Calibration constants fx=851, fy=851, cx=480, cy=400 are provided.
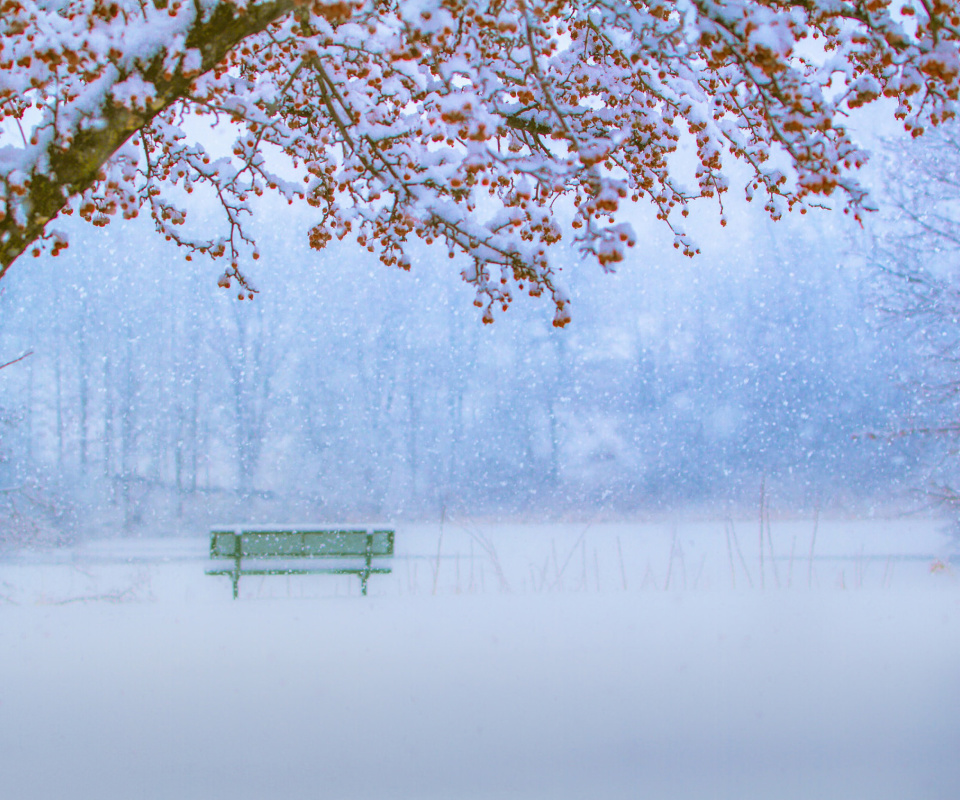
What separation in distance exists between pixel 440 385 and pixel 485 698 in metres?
20.5

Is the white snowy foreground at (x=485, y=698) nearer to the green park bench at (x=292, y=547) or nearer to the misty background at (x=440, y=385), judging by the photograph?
the green park bench at (x=292, y=547)

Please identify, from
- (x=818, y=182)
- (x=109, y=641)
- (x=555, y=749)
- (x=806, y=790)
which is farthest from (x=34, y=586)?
(x=818, y=182)

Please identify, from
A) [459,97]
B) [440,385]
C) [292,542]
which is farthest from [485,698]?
[440,385]

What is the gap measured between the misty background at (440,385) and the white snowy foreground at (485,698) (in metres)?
17.0

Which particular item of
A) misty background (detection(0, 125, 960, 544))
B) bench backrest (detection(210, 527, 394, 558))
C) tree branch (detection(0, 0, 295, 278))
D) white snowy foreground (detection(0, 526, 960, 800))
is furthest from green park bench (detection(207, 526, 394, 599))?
misty background (detection(0, 125, 960, 544))

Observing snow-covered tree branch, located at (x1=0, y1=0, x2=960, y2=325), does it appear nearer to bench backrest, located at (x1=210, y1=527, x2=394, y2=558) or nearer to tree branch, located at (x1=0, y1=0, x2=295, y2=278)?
tree branch, located at (x1=0, y1=0, x2=295, y2=278)

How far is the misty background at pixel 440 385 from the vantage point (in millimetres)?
23969

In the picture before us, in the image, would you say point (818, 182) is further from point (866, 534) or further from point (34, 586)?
point (866, 534)

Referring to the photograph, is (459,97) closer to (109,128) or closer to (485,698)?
(109,128)

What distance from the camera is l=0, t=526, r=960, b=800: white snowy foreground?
3.59 meters

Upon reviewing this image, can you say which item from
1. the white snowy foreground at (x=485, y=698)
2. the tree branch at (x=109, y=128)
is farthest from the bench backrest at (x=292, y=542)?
the tree branch at (x=109, y=128)

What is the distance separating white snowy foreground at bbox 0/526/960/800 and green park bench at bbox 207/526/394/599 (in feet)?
2.08

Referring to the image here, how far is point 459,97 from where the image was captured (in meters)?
2.82

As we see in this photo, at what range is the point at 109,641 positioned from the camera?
20.0 ft
